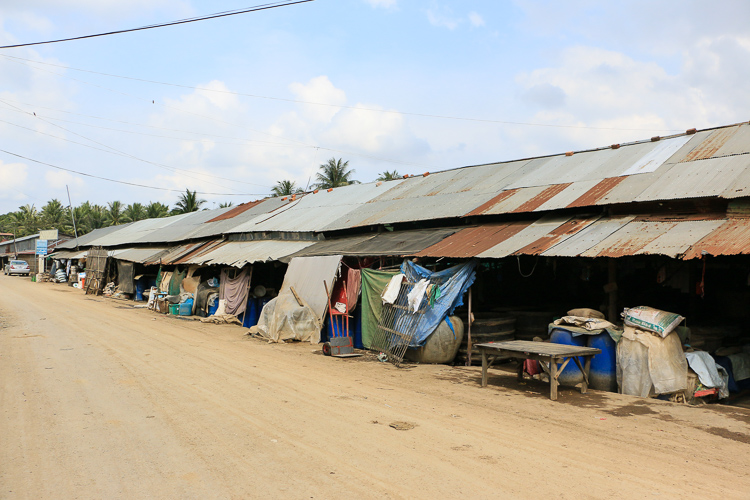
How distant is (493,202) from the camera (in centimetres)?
1432

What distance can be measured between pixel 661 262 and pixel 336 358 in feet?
26.3

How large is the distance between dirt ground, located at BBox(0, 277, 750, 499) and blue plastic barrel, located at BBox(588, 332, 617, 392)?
410 mm

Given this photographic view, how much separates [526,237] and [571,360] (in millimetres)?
3303

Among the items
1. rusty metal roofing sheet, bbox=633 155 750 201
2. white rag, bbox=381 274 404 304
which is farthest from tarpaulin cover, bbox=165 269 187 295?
rusty metal roofing sheet, bbox=633 155 750 201

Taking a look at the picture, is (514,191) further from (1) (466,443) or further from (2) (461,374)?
(1) (466,443)

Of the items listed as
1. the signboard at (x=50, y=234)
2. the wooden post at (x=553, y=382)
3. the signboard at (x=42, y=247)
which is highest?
the signboard at (x=50, y=234)

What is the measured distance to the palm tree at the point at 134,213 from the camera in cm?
5859

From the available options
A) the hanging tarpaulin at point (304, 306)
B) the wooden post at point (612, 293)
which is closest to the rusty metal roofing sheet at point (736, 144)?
the wooden post at point (612, 293)

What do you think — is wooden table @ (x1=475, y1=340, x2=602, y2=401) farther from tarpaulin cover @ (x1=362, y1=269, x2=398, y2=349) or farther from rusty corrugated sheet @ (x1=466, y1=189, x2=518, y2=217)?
rusty corrugated sheet @ (x1=466, y1=189, x2=518, y2=217)

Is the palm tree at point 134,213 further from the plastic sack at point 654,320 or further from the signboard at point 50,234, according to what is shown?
the plastic sack at point 654,320

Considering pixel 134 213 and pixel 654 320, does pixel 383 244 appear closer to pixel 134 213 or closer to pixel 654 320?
pixel 654 320

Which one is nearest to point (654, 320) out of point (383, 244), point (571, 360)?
point (571, 360)

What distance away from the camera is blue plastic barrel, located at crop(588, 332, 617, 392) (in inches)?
365

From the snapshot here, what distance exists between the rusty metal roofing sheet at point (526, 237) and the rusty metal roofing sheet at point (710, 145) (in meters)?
3.17
